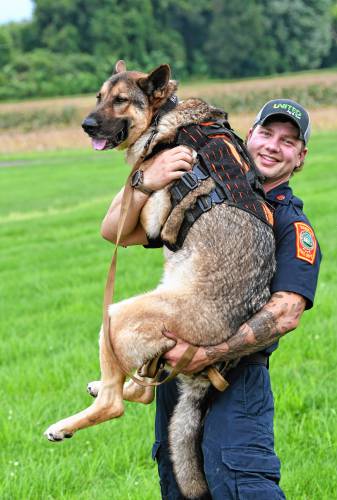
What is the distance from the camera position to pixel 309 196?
14625 mm

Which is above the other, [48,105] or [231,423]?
[231,423]

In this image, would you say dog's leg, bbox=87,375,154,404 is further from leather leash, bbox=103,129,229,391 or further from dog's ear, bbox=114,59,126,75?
dog's ear, bbox=114,59,126,75

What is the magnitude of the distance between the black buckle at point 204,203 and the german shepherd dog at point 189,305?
0.02 m

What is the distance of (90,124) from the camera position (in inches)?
133

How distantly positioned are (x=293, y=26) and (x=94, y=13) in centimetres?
2466

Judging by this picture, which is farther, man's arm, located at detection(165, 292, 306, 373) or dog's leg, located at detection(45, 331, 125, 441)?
dog's leg, located at detection(45, 331, 125, 441)

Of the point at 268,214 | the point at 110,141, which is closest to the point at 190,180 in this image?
the point at 268,214

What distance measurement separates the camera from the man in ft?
9.66

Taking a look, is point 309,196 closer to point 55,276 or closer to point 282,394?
point 55,276

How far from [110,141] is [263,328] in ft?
3.77

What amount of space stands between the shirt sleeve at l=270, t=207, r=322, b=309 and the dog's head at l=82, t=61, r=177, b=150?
88 centimetres

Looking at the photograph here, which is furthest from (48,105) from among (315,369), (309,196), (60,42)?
(315,369)

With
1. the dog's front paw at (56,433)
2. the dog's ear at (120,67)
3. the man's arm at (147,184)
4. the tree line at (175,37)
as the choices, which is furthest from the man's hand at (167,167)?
the tree line at (175,37)

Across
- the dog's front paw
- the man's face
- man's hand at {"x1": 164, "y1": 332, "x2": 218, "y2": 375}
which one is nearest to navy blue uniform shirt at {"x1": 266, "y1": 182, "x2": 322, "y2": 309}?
the man's face
